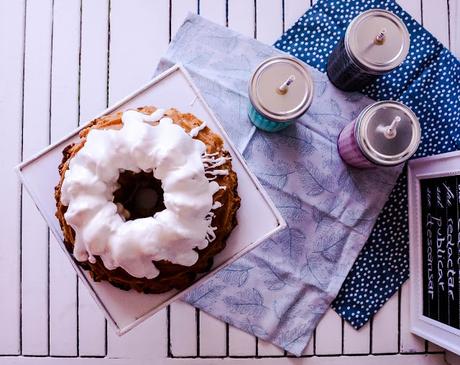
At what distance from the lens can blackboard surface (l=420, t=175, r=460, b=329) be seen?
107 cm

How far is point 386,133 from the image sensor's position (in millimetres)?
1035

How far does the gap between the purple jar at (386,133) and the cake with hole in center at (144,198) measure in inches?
12.7

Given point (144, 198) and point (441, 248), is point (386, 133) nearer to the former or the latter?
point (441, 248)

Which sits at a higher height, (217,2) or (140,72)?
(217,2)

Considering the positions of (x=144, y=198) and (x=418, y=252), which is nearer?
(x=144, y=198)

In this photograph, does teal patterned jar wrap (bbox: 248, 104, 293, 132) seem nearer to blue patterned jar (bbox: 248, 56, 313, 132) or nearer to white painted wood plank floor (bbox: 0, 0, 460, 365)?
blue patterned jar (bbox: 248, 56, 313, 132)

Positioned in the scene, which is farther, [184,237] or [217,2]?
[217,2]

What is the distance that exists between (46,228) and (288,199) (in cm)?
51

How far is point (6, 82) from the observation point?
3.93ft

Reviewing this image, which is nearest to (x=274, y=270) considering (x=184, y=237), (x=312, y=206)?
(x=312, y=206)

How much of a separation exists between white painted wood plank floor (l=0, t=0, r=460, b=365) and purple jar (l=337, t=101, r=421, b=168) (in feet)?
1.00

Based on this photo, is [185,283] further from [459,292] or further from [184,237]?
[459,292]

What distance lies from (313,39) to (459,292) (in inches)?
23.3

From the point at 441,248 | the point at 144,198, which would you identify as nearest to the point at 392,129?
the point at 441,248
